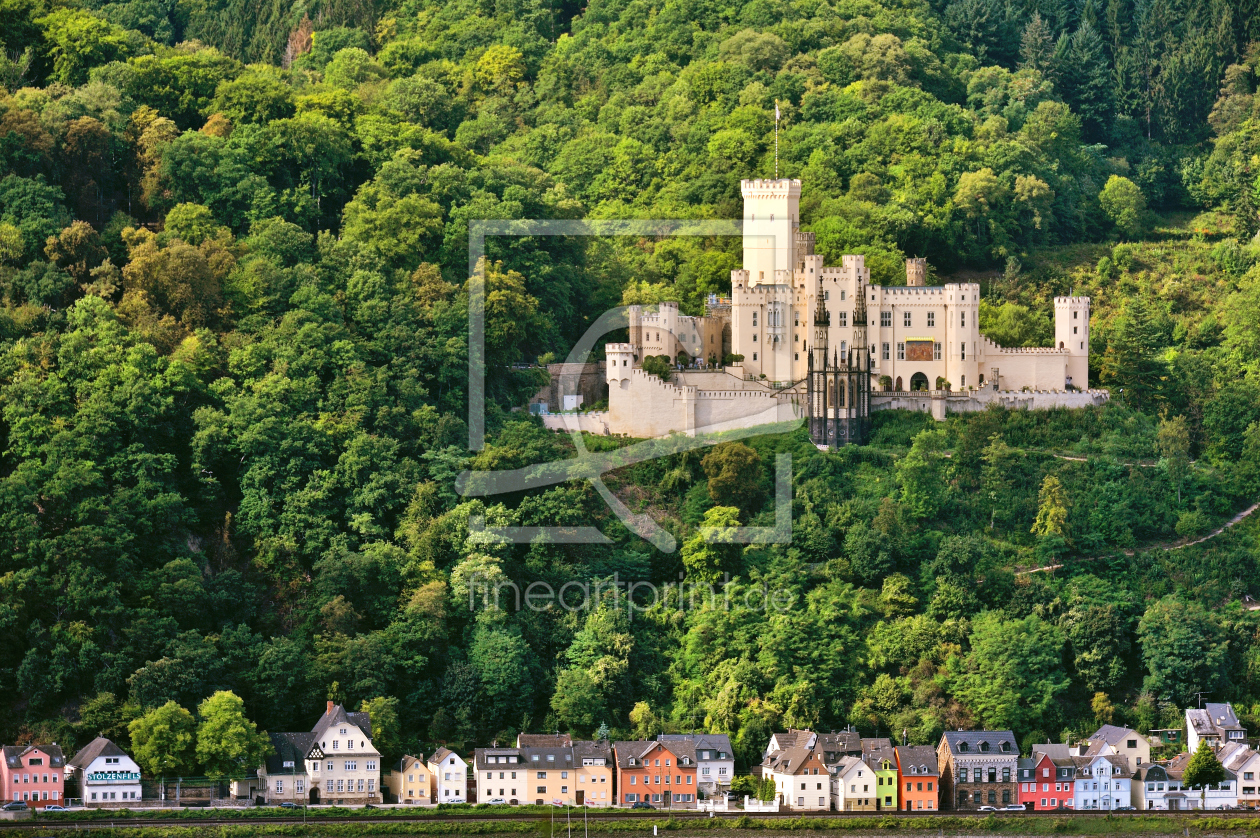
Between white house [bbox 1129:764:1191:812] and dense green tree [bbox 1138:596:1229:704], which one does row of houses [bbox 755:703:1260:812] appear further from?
dense green tree [bbox 1138:596:1229:704]

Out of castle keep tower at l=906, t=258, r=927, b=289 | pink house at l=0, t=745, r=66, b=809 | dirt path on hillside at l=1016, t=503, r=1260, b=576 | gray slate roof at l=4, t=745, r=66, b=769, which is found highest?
castle keep tower at l=906, t=258, r=927, b=289

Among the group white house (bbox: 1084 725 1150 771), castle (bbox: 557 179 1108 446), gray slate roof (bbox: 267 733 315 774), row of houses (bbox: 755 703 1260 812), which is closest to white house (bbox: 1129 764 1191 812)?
row of houses (bbox: 755 703 1260 812)

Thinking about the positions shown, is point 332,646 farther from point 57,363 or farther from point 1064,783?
point 1064,783

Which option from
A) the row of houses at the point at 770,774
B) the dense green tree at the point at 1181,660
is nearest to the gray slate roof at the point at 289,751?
the row of houses at the point at 770,774

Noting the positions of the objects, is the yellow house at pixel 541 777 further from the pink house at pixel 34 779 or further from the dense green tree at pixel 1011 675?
the pink house at pixel 34 779

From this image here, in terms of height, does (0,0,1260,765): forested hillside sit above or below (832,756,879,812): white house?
above

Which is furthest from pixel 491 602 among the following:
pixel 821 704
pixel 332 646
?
pixel 821 704

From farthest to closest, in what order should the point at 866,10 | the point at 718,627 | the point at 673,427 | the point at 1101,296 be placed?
the point at 866,10
the point at 1101,296
the point at 673,427
the point at 718,627
